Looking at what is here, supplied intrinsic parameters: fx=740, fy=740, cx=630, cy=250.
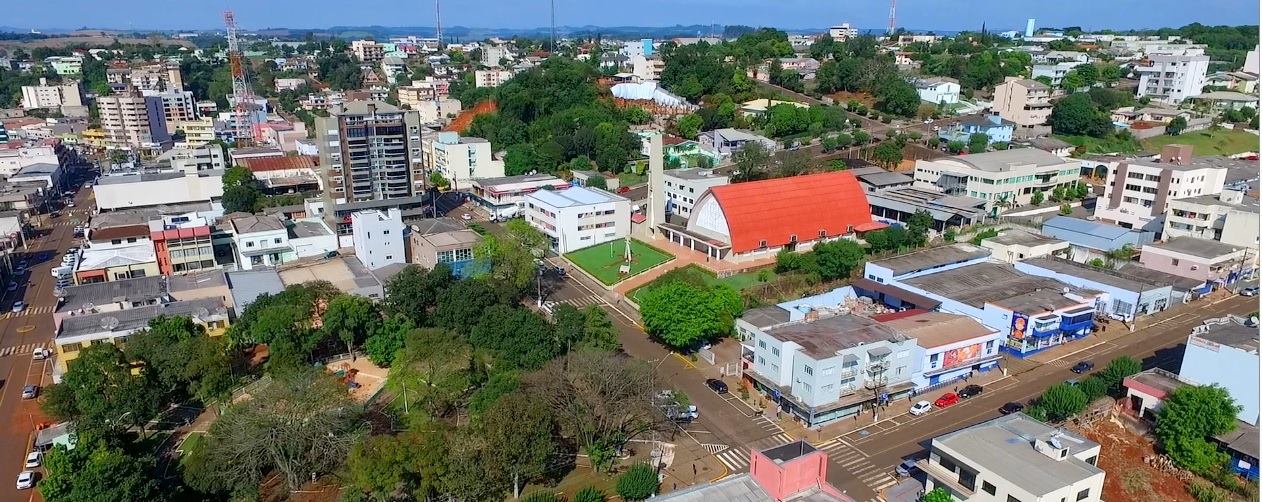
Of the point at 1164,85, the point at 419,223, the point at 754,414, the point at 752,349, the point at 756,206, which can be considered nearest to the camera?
the point at 754,414

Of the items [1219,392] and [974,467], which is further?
[1219,392]

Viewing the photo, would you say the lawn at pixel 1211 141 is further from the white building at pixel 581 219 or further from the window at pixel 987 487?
the window at pixel 987 487

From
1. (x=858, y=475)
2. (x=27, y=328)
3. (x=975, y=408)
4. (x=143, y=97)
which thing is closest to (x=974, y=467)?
(x=858, y=475)

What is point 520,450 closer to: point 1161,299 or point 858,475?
point 858,475

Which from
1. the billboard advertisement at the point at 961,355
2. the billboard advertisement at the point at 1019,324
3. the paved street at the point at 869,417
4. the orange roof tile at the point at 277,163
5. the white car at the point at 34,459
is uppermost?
the orange roof tile at the point at 277,163

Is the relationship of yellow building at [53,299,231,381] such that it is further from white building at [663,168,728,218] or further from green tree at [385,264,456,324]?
white building at [663,168,728,218]

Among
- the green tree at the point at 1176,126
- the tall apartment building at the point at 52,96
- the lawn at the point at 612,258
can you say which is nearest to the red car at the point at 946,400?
the lawn at the point at 612,258
